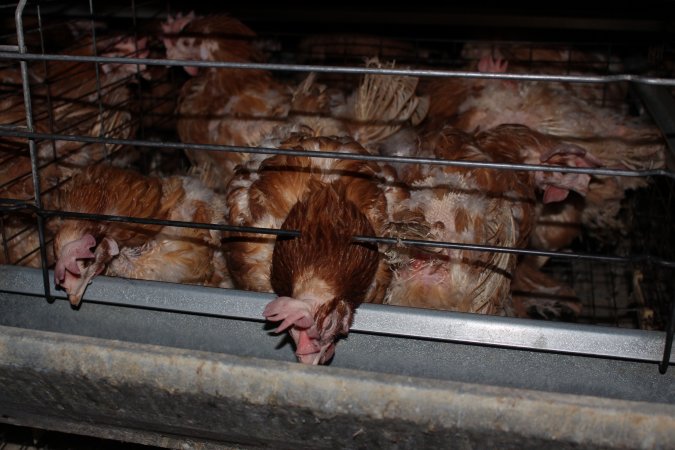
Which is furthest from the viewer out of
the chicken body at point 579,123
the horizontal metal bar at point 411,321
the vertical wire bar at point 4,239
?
the chicken body at point 579,123

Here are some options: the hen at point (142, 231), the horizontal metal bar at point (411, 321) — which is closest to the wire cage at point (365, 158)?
the horizontal metal bar at point (411, 321)

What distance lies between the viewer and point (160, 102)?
3.20 meters

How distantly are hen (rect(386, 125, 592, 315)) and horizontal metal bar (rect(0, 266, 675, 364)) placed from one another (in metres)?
0.37

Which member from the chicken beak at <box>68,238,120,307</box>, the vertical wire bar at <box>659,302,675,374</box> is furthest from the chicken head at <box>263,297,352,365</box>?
the vertical wire bar at <box>659,302,675,374</box>

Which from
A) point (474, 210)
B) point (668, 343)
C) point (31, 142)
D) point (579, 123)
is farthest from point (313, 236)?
point (579, 123)

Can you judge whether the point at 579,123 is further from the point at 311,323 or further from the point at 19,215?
the point at 19,215

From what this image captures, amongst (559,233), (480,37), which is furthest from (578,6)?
(559,233)

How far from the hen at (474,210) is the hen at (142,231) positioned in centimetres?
64

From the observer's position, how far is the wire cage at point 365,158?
49.9 inches

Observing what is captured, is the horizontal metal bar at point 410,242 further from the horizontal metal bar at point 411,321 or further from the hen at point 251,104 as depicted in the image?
the hen at point 251,104

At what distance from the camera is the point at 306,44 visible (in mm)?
3316

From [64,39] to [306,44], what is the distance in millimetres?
1252

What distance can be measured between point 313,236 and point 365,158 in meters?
0.29

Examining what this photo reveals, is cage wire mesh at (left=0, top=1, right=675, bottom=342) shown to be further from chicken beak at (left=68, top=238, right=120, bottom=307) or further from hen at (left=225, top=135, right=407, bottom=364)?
hen at (left=225, top=135, right=407, bottom=364)
